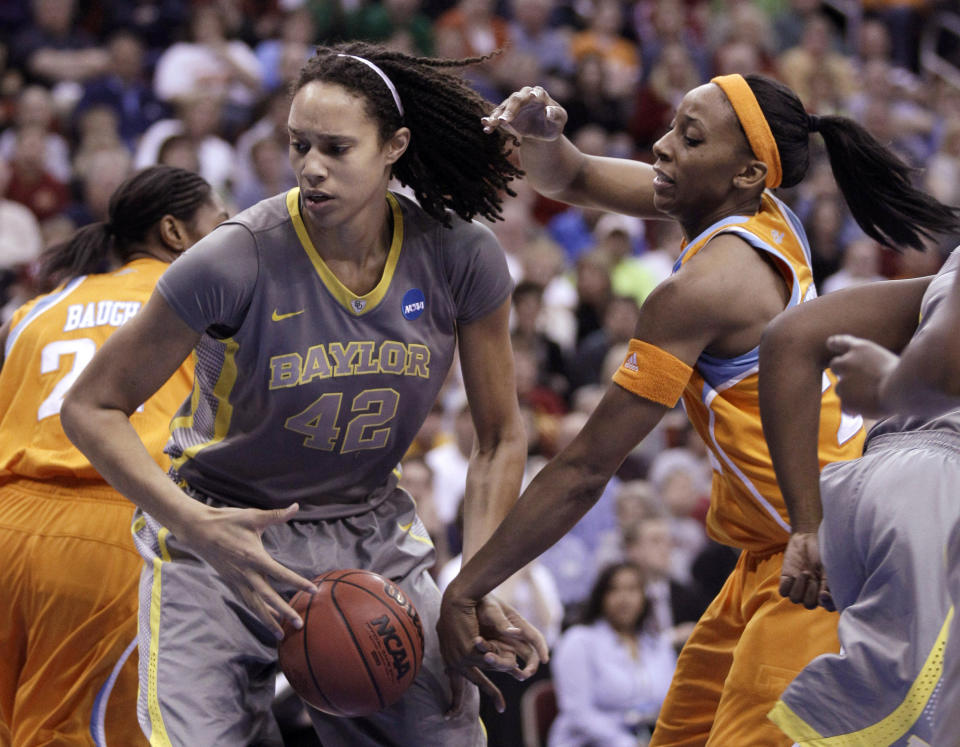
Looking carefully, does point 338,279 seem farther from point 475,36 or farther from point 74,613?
point 475,36

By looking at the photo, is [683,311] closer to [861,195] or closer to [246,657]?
[861,195]

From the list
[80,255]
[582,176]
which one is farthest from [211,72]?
[582,176]

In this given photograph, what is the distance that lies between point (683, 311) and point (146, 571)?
1482 mm

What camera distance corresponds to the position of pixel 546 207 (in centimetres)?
1069

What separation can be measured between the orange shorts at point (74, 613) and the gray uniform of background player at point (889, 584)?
1939 mm

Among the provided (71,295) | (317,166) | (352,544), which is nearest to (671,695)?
(352,544)

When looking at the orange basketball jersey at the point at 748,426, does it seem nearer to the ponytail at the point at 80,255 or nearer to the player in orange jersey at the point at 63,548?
the player in orange jersey at the point at 63,548

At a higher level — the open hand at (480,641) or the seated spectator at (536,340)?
the open hand at (480,641)

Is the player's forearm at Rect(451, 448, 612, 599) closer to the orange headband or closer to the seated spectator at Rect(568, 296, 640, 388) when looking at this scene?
the orange headband

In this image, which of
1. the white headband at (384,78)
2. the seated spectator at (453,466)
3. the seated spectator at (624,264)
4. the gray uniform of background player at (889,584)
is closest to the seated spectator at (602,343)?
the seated spectator at (624,264)

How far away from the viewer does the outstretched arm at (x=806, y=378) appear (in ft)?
9.31

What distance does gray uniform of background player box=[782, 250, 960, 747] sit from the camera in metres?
2.57

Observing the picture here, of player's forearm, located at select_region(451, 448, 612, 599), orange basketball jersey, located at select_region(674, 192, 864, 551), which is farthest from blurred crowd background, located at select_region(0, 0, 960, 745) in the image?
orange basketball jersey, located at select_region(674, 192, 864, 551)

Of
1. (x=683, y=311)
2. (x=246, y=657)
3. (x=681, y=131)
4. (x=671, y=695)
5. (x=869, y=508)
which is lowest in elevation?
(x=671, y=695)
